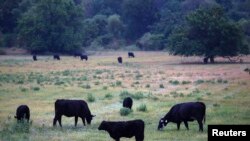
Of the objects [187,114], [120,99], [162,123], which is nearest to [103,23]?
[120,99]

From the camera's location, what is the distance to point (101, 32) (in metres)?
119

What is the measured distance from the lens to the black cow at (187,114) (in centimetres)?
1991

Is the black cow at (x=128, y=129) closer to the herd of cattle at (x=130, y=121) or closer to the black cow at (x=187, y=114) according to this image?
the herd of cattle at (x=130, y=121)

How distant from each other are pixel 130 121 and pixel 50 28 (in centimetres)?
7829

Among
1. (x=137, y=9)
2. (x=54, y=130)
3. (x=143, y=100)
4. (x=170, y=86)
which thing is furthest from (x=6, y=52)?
(x=54, y=130)

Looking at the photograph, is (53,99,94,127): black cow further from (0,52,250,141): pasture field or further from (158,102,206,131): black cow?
(158,102,206,131): black cow

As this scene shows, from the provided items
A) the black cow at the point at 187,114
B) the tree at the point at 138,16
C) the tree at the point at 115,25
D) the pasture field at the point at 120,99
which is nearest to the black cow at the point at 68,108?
the pasture field at the point at 120,99

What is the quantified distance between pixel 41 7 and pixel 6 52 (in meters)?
10.8

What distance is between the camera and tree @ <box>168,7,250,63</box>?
66750mm

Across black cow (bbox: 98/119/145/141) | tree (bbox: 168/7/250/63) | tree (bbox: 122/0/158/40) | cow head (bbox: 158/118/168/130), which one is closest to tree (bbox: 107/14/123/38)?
tree (bbox: 122/0/158/40)

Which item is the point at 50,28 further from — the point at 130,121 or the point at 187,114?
the point at 130,121

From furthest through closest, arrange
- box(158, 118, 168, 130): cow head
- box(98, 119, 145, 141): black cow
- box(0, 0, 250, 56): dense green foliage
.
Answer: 1. box(0, 0, 250, 56): dense green foliage
2. box(158, 118, 168, 130): cow head
3. box(98, 119, 145, 141): black cow

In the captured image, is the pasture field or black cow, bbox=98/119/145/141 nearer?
black cow, bbox=98/119/145/141

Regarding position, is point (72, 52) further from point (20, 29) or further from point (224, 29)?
point (224, 29)
